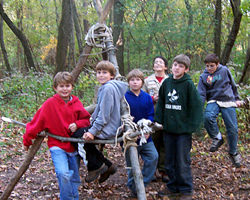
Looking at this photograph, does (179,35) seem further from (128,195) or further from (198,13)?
(128,195)

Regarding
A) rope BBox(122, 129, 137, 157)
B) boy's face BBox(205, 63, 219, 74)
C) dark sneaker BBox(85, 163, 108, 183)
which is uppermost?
boy's face BBox(205, 63, 219, 74)

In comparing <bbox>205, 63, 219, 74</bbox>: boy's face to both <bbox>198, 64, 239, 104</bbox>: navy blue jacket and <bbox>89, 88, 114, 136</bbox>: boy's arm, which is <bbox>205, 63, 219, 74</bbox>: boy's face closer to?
<bbox>198, 64, 239, 104</bbox>: navy blue jacket

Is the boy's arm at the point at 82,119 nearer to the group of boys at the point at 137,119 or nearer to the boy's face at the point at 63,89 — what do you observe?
the group of boys at the point at 137,119

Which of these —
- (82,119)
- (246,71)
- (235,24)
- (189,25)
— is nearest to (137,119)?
(82,119)

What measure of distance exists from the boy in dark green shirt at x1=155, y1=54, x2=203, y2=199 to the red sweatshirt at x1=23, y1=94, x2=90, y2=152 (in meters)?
1.12

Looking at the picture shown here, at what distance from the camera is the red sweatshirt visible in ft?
9.29

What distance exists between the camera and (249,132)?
5965 mm

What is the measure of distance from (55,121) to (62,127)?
11 cm

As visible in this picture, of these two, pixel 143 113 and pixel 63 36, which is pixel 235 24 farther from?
pixel 63 36

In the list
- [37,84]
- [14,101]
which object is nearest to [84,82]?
[37,84]

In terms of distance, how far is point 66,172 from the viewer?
279 cm

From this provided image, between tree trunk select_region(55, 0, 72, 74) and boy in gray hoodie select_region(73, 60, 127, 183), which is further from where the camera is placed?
tree trunk select_region(55, 0, 72, 74)

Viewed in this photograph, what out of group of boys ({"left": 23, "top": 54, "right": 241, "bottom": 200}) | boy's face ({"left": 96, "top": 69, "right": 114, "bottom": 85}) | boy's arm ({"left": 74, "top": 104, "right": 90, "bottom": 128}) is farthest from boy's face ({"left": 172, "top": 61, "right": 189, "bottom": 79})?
boy's arm ({"left": 74, "top": 104, "right": 90, "bottom": 128})

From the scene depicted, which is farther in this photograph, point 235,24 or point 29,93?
point 29,93
